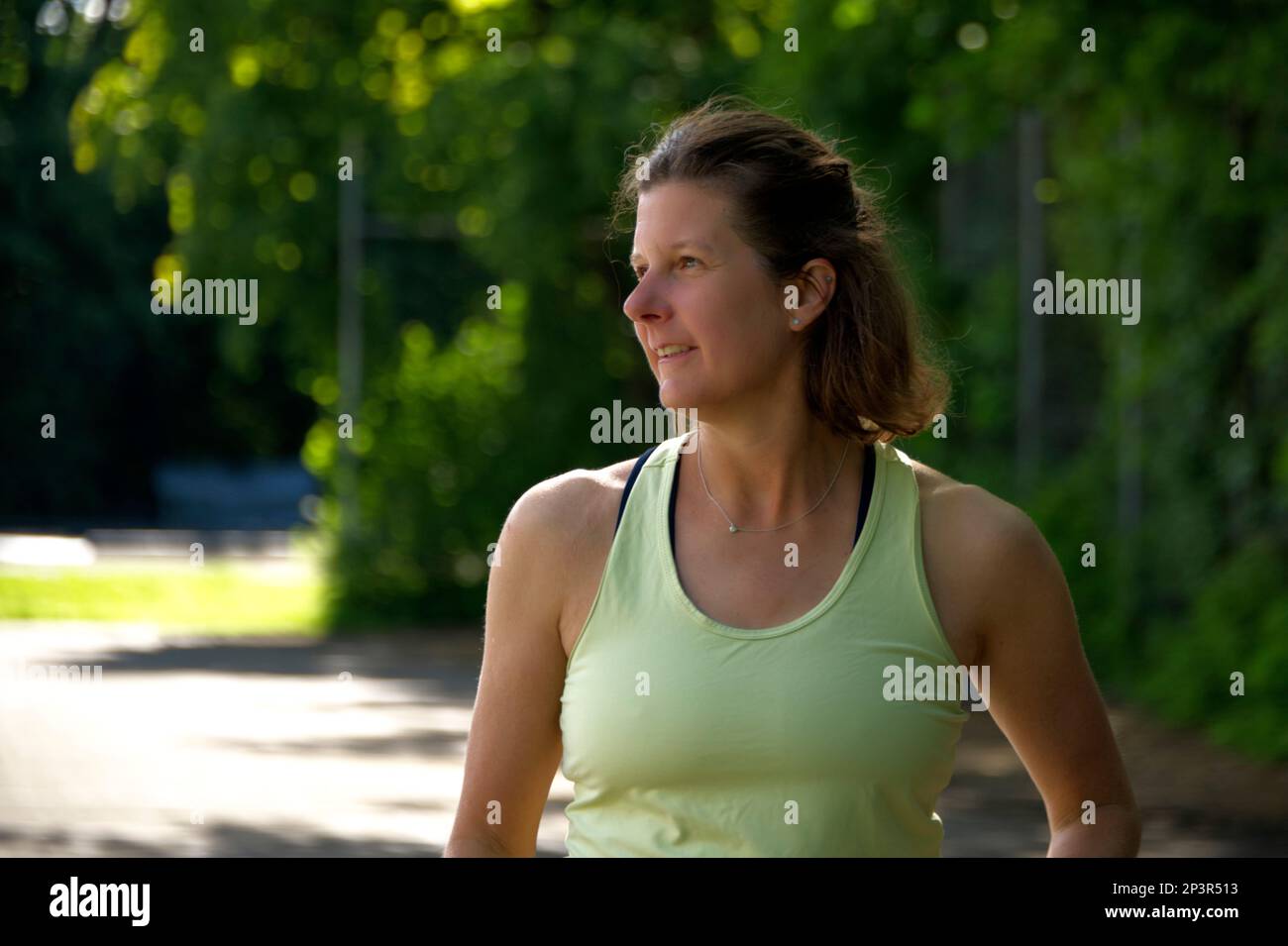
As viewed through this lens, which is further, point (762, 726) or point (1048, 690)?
point (1048, 690)

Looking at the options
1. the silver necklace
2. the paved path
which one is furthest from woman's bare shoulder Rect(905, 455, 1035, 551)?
the paved path

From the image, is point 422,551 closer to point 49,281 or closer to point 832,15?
point 832,15

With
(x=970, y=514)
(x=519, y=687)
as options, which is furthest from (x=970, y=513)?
(x=519, y=687)

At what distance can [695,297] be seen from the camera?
8.30 ft

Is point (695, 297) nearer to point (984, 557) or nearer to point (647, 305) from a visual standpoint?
point (647, 305)

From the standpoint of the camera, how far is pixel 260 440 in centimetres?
4994

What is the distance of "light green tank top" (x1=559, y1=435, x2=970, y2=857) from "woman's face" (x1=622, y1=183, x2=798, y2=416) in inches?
10.3

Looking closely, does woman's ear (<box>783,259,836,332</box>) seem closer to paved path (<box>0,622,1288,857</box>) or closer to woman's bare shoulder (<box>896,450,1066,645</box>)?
woman's bare shoulder (<box>896,450,1066,645</box>)

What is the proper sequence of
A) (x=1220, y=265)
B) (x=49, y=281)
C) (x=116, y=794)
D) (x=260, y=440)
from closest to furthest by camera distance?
(x=116, y=794), (x=1220, y=265), (x=49, y=281), (x=260, y=440)

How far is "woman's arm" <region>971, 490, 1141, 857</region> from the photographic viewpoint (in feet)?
8.25

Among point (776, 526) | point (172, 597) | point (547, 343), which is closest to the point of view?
point (776, 526)

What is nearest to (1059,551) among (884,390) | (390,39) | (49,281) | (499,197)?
(499,197)

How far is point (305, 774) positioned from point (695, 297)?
338 inches

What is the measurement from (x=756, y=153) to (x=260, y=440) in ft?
158
